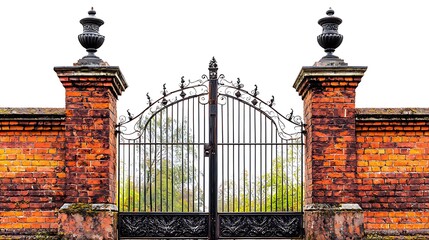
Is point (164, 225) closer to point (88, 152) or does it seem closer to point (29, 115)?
point (88, 152)

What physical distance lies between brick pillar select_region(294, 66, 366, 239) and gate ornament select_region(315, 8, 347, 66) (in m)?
0.22

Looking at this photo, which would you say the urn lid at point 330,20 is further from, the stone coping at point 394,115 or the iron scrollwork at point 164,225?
the iron scrollwork at point 164,225

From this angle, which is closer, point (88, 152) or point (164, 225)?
point (88, 152)

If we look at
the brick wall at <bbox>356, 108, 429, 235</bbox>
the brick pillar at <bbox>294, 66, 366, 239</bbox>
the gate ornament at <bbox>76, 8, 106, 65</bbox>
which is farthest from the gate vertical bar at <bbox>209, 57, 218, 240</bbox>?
the brick wall at <bbox>356, 108, 429, 235</bbox>

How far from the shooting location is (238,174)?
810 cm

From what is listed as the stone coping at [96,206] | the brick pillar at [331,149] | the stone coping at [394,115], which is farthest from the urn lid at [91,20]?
the stone coping at [394,115]

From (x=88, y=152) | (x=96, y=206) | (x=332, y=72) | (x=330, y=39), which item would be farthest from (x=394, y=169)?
(x=88, y=152)

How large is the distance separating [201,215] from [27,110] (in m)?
2.85

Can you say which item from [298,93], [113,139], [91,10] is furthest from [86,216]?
[298,93]

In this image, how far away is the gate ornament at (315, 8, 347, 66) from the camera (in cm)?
791

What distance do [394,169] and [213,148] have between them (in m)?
2.54

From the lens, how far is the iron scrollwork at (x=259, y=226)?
8.06m

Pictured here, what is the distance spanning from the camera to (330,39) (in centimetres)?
794

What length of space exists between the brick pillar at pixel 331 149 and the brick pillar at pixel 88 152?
2733 millimetres
